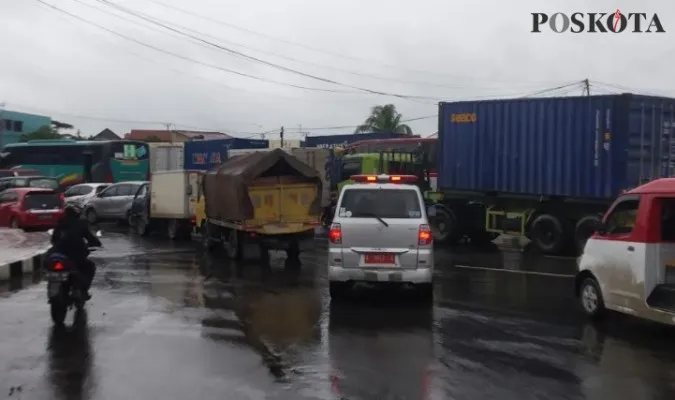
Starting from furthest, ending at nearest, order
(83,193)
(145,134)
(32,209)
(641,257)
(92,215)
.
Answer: (145,134) < (83,193) < (92,215) < (32,209) < (641,257)

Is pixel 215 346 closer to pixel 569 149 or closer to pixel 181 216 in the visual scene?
pixel 569 149

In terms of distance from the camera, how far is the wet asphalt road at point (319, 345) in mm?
6523

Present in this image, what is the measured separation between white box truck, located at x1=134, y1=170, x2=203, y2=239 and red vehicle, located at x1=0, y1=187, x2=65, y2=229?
283 centimetres

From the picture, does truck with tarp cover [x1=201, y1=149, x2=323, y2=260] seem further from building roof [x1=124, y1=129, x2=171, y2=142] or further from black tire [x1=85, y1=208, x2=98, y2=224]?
building roof [x1=124, y1=129, x2=171, y2=142]

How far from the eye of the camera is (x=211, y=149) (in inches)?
1361

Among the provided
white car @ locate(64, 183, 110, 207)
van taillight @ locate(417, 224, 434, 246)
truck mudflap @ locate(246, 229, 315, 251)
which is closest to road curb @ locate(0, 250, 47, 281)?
truck mudflap @ locate(246, 229, 315, 251)

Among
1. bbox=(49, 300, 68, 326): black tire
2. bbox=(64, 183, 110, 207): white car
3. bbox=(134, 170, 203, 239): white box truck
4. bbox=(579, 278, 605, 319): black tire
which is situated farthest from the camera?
bbox=(64, 183, 110, 207): white car

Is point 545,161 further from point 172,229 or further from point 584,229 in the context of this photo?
point 172,229


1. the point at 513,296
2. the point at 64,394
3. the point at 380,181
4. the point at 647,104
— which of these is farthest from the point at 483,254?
the point at 64,394

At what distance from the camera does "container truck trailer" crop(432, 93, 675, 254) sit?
1679 cm

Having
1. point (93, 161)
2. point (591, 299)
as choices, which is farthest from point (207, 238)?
point (93, 161)

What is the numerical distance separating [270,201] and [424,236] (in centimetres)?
601

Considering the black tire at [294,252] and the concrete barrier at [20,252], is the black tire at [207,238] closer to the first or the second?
the black tire at [294,252]

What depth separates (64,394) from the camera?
6.31 m
